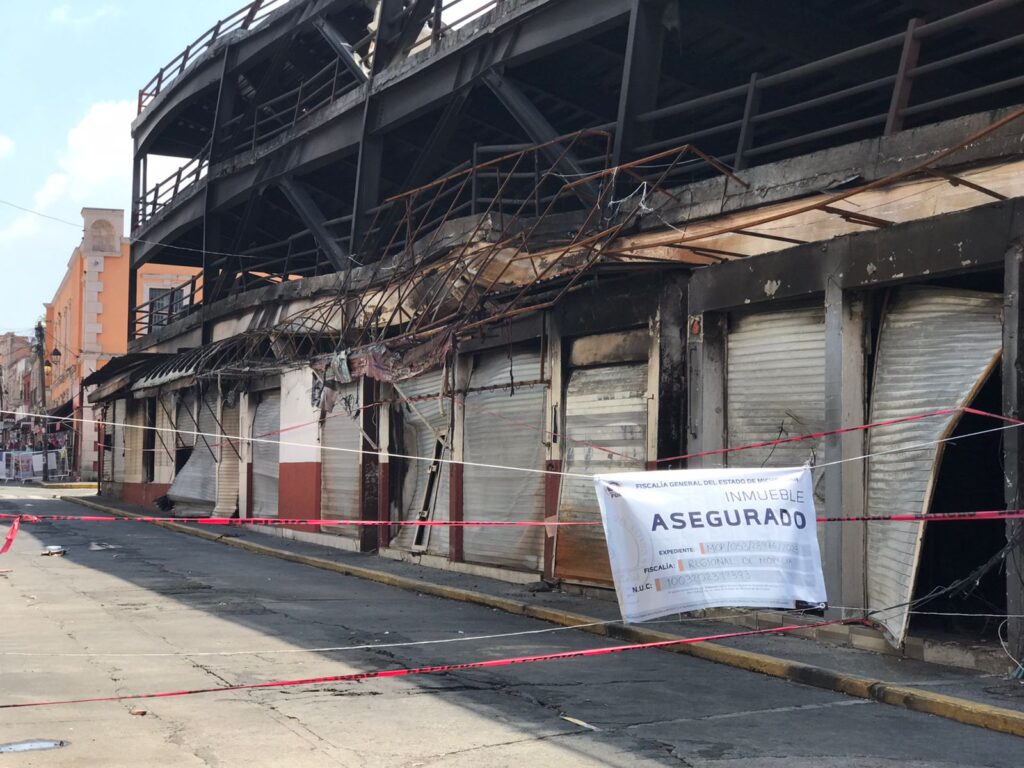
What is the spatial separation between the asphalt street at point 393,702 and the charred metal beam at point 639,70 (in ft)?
22.8

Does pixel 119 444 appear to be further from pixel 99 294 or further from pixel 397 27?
pixel 397 27

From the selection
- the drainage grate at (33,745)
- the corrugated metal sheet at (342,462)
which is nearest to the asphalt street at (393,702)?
the drainage grate at (33,745)

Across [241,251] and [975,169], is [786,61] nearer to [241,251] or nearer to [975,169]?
[975,169]

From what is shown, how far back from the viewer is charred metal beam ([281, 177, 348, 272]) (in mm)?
24203

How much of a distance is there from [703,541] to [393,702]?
251 centimetres

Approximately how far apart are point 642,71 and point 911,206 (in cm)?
582

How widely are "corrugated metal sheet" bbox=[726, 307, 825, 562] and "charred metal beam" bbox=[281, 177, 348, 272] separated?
40.8 ft

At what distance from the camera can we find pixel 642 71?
15.7 meters

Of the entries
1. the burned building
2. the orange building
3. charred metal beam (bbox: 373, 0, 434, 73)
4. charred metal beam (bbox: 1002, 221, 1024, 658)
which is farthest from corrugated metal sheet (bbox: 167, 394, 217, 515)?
the orange building

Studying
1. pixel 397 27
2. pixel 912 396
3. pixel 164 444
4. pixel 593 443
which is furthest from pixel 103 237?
pixel 912 396

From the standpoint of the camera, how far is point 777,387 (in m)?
12.1

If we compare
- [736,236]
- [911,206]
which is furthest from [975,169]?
[736,236]

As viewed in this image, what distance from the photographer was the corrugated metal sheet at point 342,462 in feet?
71.1

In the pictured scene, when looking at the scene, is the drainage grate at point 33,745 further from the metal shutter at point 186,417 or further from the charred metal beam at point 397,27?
the metal shutter at point 186,417
